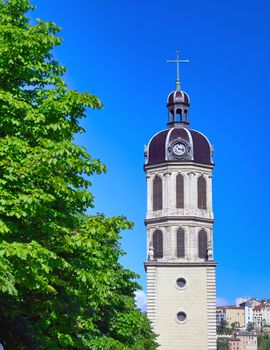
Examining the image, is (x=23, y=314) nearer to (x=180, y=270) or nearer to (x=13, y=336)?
(x=13, y=336)

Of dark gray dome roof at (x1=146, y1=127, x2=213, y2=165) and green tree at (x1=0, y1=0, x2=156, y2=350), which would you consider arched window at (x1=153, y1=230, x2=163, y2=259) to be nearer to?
dark gray dome roof at (x1=146, y1=127, x2=213, y2=165)

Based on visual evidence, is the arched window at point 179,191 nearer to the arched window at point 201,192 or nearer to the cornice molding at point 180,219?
the cornice molding at point 180,219

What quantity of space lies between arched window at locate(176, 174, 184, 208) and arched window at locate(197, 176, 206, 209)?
1469 mm

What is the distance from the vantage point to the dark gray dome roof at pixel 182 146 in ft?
203

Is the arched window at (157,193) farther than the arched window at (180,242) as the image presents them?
Yes

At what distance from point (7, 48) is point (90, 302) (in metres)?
6.78

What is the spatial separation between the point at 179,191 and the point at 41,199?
46854 mm

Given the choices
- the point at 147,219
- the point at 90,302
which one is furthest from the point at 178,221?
the point at 90,302

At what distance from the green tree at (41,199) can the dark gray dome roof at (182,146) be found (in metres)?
42.7

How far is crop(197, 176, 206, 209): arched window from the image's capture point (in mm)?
61594

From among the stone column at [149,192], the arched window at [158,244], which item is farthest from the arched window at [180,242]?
the stone column at [149,192]

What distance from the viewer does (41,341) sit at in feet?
58.2

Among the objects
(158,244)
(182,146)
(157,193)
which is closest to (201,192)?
(157,193)

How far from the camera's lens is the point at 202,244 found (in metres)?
60.3
